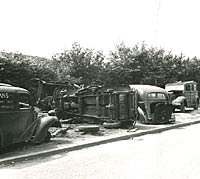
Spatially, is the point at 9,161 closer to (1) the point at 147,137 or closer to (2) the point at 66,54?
(1) the point at 147,137

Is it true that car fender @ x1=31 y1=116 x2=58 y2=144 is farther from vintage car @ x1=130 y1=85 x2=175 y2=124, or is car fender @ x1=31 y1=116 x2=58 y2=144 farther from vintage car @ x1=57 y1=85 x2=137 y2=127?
vintage car @ x1=130 y1=85 x2=175 y2=124

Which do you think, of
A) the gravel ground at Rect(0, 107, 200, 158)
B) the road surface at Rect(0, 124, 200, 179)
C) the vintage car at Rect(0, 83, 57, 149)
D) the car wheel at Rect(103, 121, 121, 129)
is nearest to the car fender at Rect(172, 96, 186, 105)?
the car wheel at Rect(103, 121, 121, 129)

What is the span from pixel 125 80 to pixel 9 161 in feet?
65.2

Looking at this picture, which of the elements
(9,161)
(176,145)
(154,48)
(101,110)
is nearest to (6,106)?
(9,161)

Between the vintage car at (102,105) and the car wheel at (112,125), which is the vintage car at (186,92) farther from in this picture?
the car wheel at (112,125)

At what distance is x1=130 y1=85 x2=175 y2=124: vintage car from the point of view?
14.9 m

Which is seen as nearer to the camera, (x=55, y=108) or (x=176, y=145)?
(x=176, y=145)

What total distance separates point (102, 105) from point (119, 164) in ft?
22.5

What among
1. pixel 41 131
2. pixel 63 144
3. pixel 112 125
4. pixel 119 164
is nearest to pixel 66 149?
pixel 63 144

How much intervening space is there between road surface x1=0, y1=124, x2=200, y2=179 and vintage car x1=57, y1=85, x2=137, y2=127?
12.5 ft

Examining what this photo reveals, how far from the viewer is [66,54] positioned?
25.5 meters

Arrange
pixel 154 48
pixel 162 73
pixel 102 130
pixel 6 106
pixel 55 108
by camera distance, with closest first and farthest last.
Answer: pixel 6 106 → pixel 102 130 → pixel 55 108 → pixel 162 73 → pixel 154 48

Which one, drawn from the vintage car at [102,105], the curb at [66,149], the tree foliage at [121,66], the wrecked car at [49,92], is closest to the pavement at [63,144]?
the curb at [66,149]

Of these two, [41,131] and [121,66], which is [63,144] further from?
[121,66]
